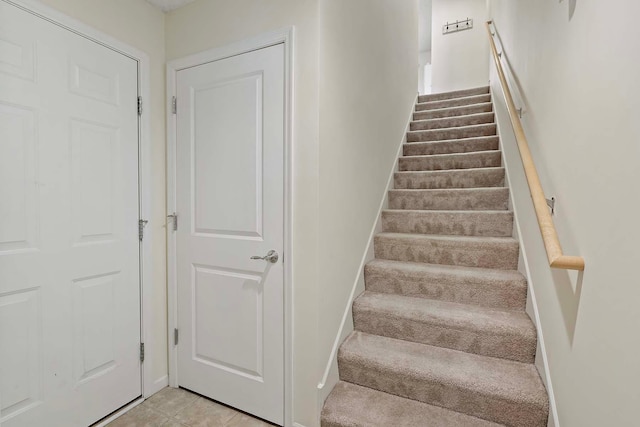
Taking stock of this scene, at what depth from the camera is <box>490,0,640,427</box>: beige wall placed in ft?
2.69

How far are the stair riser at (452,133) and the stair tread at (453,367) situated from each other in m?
2.48

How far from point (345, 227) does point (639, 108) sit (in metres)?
1.35

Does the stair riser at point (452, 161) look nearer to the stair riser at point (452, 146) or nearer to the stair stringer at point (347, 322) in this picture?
the stair riser at point (452, 146)

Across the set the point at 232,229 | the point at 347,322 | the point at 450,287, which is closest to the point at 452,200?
the point at 450,287

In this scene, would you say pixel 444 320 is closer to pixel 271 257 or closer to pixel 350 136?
pixel 271 257

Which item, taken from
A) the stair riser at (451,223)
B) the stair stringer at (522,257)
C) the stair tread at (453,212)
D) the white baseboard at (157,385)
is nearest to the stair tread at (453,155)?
the stair stringer at (522,257)

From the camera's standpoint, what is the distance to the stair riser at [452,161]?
2908 mm

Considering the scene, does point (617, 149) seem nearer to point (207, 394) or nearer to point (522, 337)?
point (522, 337)

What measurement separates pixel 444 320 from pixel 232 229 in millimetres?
1311

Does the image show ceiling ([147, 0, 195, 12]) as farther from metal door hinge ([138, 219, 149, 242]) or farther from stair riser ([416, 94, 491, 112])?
stair riser ([416, 94, 491, 112])

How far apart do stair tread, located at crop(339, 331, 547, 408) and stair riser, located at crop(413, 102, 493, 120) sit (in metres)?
3.07

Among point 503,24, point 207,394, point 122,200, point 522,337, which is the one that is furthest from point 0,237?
point 503,24

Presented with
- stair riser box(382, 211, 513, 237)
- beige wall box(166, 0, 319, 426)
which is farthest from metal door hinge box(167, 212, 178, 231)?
stair riser box(382, 211, 513, 237)

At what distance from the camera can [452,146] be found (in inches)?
127
